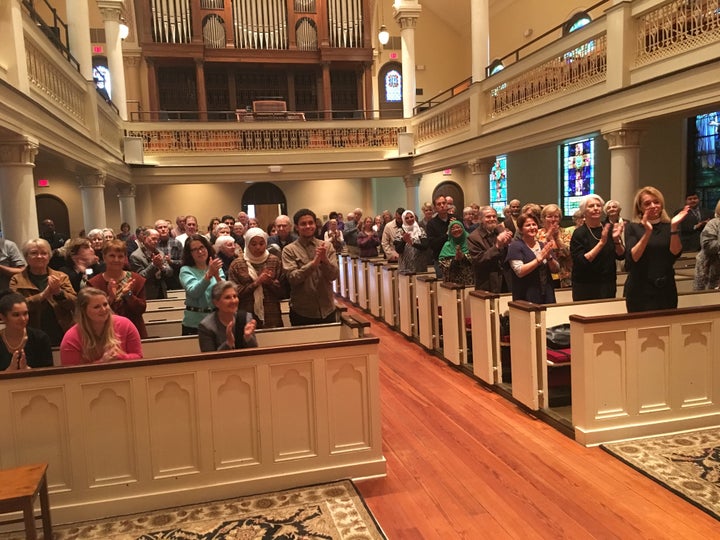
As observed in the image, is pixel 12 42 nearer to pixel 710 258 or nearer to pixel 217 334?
pixel 217 334

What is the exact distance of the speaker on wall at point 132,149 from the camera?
1294 cm

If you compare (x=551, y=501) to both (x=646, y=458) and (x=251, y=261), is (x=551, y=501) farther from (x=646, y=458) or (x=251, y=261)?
(x=251, y=261)

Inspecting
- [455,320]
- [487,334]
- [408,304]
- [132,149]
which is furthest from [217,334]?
[132,149]

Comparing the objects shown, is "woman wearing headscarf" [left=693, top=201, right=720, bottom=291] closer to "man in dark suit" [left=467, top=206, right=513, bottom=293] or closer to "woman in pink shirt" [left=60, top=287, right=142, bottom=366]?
"man in dark suit" [left=467, top=206, right=513, bottom=293]

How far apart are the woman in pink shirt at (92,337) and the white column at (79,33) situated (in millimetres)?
7802

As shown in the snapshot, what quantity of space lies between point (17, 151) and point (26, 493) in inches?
197

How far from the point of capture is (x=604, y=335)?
149 inches

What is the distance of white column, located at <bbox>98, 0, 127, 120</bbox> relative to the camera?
1214cm

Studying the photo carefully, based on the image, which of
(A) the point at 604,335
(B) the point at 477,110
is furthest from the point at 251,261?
(B) the point at 477,110

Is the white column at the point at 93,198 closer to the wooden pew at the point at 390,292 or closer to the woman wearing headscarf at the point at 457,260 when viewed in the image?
the wooden pew at the point at 390,292

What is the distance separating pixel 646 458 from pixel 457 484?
4.04ft

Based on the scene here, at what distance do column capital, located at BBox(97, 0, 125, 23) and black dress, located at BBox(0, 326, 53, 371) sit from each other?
11071mm

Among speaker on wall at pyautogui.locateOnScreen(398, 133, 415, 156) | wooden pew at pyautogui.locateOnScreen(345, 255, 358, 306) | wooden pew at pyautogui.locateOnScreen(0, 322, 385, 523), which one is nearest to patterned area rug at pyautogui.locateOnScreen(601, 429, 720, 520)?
wooden pew at pyautogui.locateOnScreen(0, 322, 385, 523)

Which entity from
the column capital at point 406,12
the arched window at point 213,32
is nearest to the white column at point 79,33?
the arched window at point 213,32
